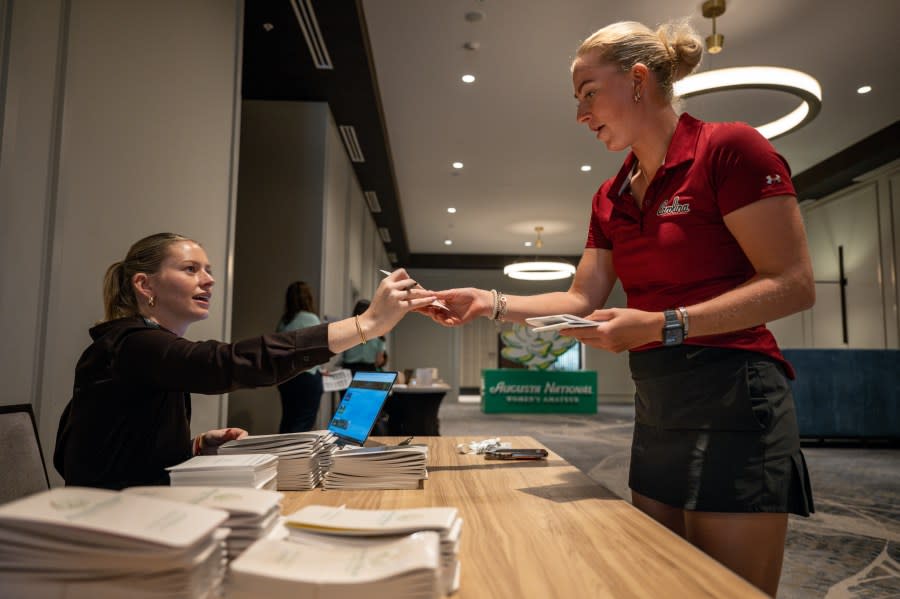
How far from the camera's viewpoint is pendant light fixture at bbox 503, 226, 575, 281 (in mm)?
10695

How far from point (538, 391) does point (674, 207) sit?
1094 cm

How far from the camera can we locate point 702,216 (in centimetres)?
114

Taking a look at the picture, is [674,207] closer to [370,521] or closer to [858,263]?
[370,521]

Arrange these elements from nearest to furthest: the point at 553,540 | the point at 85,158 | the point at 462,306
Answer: the point at 553,540 → the point at 462,306 → the point at 85,158

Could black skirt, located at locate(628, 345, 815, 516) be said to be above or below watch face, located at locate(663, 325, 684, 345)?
below

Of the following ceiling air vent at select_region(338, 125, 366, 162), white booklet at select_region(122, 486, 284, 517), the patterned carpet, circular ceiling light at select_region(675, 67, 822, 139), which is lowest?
the patterned carpet

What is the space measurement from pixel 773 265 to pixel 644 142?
412 millimetres

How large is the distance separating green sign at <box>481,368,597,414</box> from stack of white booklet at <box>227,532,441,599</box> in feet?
36.7

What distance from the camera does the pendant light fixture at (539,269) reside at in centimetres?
1070

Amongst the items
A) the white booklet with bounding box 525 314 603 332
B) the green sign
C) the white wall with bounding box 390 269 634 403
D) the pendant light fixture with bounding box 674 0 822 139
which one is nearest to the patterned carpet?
the white booklet with bounding box 525 314 603 332

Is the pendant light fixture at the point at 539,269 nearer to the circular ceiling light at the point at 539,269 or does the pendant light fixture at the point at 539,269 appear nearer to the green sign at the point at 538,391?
the circular ceiling light at the point at 539,269

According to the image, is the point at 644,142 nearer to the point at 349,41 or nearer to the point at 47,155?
the point at 47,155

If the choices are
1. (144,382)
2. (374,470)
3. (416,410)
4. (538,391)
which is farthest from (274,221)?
(538,391)

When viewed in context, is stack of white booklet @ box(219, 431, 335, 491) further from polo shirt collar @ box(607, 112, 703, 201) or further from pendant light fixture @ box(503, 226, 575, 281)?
pendant light fixture @ box(503, 226, 575, 281)
